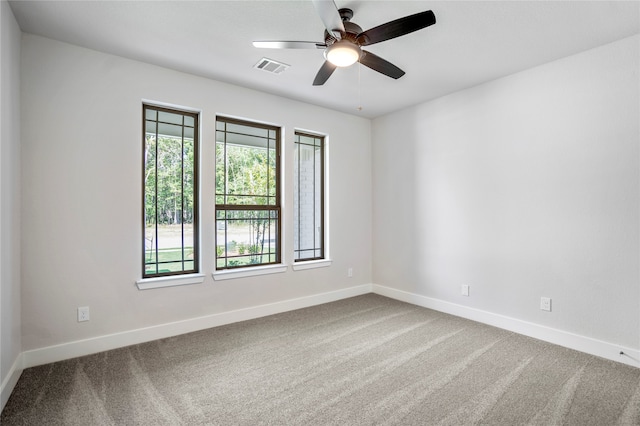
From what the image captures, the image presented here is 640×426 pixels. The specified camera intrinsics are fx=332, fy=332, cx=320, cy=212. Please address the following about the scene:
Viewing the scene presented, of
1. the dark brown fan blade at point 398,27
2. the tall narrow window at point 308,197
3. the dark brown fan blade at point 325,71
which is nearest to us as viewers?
the dark brown fan blade at point 398,27

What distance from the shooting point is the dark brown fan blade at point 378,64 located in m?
2.39

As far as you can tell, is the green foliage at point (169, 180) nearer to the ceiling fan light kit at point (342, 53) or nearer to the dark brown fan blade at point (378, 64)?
the ceiling fan light kit at point (342, 53)

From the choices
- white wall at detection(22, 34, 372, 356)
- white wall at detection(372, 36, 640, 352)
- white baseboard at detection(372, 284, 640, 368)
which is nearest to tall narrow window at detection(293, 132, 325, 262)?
white wall at detection(22, 34, 372, 356)

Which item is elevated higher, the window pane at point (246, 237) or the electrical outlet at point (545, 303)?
the window pane at point (246, 237)

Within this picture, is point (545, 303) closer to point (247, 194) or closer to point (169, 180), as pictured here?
point (247, 194)

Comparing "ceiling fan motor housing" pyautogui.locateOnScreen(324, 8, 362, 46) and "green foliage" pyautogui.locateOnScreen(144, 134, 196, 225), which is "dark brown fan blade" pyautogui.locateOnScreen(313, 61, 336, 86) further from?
"green foliage" pyautogui.locateOnScreen(144, 134, 196, 225)

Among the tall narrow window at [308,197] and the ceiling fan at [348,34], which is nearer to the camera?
the ceiling fan at [348,34]

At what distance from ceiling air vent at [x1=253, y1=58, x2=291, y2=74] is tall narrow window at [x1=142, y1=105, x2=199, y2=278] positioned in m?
0.89

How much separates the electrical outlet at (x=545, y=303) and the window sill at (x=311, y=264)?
2397 mm

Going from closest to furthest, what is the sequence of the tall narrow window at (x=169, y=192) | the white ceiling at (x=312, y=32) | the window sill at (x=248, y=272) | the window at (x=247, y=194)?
the white ceiling at (x=312, y=32), the tall narrow window at (x=169, y=192), the window sill at (x=248, y=272), the window at (x=247, y=194)

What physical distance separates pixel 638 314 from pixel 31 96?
16.6 ft

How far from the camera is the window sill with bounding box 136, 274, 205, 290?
122 inches

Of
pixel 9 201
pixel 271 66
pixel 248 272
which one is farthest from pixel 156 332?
pixel 271 66

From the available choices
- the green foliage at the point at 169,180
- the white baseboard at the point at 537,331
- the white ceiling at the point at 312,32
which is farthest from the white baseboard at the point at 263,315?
the white ceiling at the point at 312,32
